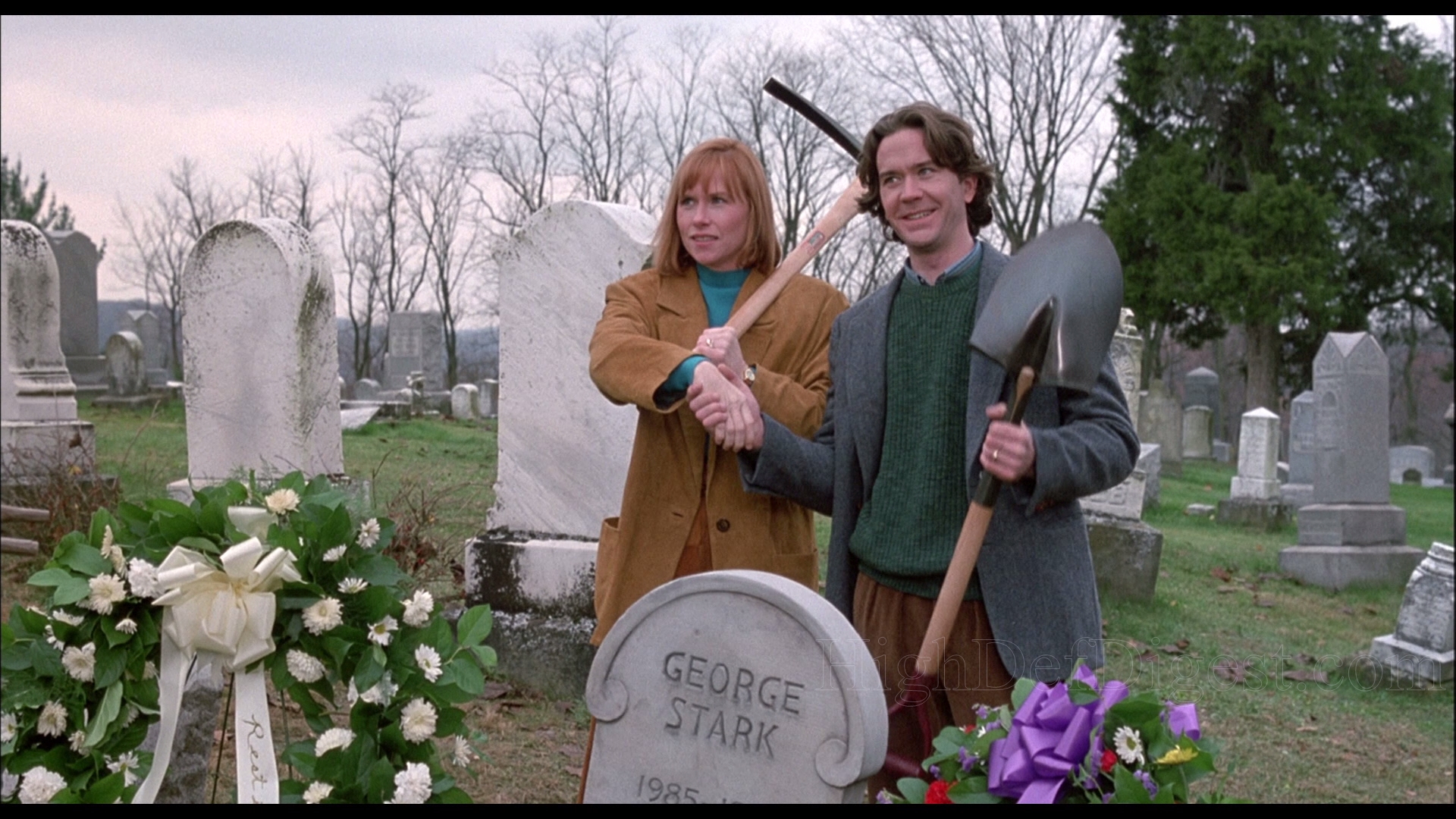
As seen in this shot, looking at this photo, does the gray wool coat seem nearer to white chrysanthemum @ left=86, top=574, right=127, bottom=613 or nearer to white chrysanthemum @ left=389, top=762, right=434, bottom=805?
white chrysanthemum @ left=389, top=762, right=434, bottom=805

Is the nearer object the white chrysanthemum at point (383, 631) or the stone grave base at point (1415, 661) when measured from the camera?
the white chrysanthemum at point (383, 631)

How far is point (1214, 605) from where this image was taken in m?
7.96

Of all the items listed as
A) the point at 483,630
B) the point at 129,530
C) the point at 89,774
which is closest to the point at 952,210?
the point at 483,630

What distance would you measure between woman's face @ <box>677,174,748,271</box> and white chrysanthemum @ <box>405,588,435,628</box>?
102 centimetres

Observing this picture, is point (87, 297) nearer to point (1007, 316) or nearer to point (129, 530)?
point (129, 530)

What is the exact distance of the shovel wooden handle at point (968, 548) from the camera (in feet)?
6.67

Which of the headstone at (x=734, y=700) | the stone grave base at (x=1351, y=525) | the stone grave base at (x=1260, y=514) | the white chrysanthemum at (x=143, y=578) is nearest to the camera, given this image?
the headstone at (x=734, y=700)

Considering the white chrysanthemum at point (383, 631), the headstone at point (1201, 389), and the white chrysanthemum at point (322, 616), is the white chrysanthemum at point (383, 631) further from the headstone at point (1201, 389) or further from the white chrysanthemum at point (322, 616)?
the headstone at point (1201, 389)

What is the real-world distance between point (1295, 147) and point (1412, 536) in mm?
11060

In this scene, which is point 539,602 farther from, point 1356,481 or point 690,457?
point 1356,481

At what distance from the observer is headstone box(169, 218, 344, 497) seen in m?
5.30

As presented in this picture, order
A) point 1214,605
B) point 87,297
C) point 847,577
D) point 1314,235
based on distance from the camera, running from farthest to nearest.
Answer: point 1314,235 → point 87,297 → point 1214,605 → point 847,577

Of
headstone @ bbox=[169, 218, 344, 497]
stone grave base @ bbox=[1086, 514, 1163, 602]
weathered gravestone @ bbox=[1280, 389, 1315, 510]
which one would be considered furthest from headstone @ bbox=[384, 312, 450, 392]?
headstone @ bbox=[169, 218, 344, 497]

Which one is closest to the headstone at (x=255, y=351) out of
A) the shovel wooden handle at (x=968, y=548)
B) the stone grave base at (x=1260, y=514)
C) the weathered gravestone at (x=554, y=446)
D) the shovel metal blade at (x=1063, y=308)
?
the weathered gravestone at (x=554, y=446)
